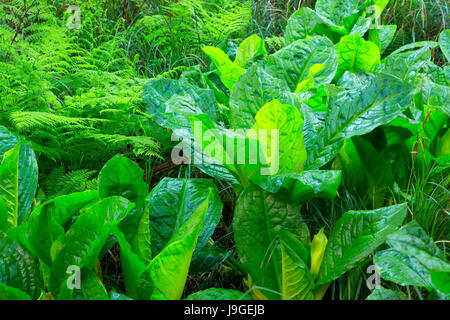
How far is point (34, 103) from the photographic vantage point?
6.61 feet

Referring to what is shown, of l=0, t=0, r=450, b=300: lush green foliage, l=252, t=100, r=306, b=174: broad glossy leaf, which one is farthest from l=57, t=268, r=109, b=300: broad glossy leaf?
l=252, t=100, r=306, b=174: broad glossy leaf

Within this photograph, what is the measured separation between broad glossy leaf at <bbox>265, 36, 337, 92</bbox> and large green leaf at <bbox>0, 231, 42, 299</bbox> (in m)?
1.19

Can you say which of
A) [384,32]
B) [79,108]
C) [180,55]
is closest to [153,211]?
[79,108]

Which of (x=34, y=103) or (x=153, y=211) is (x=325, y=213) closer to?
(x=153, y=211)

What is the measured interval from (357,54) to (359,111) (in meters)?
0.86

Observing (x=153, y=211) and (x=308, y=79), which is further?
(x=308, y=79)

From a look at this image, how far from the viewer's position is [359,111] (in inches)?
52.1

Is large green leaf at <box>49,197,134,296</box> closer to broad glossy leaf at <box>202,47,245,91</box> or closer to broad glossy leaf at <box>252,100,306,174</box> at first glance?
broad glossy leaf at <box>252,100,306,174</box>

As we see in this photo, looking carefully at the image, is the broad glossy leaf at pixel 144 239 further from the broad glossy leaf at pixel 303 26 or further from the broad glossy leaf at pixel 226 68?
the broad glossy leaf at pixel 303 26

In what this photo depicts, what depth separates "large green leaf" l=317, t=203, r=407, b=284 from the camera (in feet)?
3.85

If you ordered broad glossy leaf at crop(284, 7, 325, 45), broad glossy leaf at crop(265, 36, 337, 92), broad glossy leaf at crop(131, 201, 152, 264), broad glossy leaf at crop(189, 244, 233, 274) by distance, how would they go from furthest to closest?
broad glossy leaf at crop(284, 7, 325, 45) < broad glossy leaf at crop(265, 36, 337, 92) < broad glossy leaf at crop(189, 244, 233, 274) < broad glossy leaf at crop(131, 201, 152, 264)

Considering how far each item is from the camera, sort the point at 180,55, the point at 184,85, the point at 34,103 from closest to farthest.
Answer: the point at 184,85
the point at 34,103
the point at 180,55
